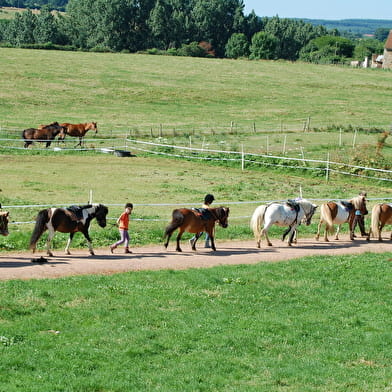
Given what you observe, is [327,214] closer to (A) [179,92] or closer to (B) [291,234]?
(B) [291,234]

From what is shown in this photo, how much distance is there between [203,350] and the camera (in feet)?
39.9

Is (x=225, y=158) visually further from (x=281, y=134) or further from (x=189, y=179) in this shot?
(x=281, y=134)

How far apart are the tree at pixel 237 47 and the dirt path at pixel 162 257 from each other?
10779cm

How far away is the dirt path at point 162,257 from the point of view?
54.5 ft

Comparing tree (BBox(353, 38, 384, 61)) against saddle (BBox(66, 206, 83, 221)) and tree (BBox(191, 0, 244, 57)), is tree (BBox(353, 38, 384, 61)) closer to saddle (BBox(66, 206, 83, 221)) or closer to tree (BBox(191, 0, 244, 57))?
tree (BBox(191, 0, 244, 57))

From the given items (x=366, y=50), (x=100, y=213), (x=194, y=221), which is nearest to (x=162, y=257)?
(x=194, y=221)

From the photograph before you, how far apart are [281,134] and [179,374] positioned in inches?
1602

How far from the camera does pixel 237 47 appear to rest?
127250mm

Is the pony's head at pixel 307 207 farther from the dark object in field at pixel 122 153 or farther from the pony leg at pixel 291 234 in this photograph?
the dark object in field at pixel 122 153

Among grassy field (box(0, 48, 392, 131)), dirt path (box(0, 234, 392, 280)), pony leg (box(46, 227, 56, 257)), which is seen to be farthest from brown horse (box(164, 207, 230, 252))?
grassy field (box(0, 48, 392, 131))

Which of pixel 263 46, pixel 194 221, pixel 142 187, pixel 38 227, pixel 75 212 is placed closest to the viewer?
pixel 38 227

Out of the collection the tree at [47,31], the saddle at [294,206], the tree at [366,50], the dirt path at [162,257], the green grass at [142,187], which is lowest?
the dirt path at [162,257]

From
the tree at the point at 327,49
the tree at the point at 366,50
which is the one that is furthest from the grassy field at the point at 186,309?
the tree at the point at 366,50

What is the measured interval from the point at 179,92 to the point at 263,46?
187 ft
